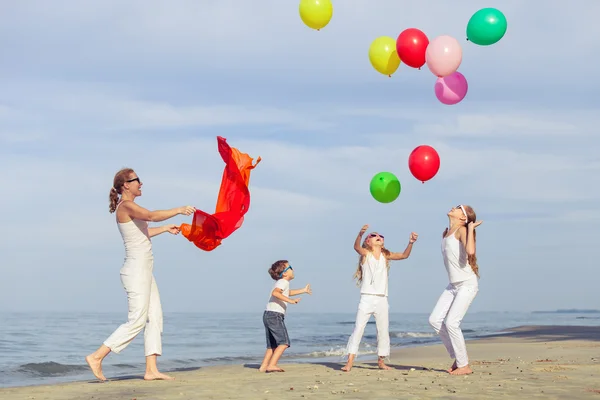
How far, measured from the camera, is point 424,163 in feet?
34.0

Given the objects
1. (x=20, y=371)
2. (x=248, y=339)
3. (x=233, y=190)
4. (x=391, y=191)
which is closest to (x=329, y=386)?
(x=233, y=190)

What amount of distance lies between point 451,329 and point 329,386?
5.71 ft

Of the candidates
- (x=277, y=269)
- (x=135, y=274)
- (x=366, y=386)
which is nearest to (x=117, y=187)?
(x=135, y=274)

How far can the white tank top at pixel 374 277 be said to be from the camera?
31.6 feet

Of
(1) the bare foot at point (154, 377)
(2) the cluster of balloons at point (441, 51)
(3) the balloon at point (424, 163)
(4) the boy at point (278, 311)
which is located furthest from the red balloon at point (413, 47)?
(1) the bare foot at point (154, 377)

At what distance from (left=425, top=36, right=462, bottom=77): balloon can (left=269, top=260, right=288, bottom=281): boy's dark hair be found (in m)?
3.31

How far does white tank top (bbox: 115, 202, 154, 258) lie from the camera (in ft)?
26.5

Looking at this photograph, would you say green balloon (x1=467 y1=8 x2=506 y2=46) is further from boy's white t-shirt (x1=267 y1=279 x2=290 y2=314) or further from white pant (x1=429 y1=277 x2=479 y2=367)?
boy's white t-shirt (x1=267 y1=279 x2=290 y2=314)

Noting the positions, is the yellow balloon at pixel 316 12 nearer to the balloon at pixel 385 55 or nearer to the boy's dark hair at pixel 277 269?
the balloon at pixel 385 55

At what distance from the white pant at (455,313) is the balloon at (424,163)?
2052mm

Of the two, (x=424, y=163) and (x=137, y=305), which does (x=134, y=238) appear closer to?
(x=137, y=305)

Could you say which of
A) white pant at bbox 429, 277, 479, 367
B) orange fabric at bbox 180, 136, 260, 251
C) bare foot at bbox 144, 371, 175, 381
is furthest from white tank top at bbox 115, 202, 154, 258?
white pant at bbox 429, 277, 479, 367

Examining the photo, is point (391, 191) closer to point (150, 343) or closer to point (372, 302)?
point (372, 302)

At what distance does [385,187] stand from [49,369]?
22.7 ft
